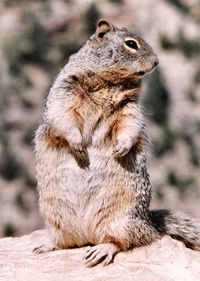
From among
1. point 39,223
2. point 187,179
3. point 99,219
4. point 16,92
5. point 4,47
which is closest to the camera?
point 99,219

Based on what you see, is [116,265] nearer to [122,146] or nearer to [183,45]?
[122,146]

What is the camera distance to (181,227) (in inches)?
212

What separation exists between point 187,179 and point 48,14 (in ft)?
27.3

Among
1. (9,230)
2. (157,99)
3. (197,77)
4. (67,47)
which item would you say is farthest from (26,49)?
(9,230)

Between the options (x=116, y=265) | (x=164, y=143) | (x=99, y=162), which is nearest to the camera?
(x=116, y=265)

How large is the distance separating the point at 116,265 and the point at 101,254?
0.18 metres

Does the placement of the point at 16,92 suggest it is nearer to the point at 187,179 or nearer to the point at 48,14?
the point at 48,14

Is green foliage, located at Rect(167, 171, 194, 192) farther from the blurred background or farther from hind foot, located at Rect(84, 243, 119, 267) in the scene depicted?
hind foot, located at Rect(84, 243, 119, 267)

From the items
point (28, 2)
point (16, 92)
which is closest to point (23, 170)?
point (16, 92)

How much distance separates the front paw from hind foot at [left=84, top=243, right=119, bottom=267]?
911 millimetres

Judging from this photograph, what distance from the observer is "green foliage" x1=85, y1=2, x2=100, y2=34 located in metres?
17.2

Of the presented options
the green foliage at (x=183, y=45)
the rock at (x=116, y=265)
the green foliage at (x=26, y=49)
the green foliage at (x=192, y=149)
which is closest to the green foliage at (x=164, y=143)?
the green foliage at (x=192, y=149)

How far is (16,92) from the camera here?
581 inches

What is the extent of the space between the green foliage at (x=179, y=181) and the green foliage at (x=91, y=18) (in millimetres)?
6638
